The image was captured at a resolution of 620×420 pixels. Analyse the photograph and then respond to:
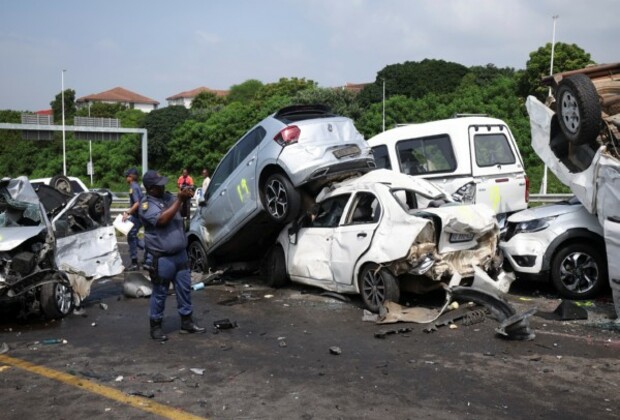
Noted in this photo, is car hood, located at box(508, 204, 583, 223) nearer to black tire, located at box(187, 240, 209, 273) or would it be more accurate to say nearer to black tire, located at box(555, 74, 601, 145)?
black tire, located at box(555, 74, 601, 145)

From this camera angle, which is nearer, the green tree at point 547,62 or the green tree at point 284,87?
the green tree at point 547,62

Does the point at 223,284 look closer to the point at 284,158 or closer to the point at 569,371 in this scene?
the point at 284,158

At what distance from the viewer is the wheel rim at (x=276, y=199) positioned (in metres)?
8.60

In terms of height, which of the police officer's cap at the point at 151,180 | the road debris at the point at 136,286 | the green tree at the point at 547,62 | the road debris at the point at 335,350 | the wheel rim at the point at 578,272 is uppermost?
the green tree at the point at 547,62

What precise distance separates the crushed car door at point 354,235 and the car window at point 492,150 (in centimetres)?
293

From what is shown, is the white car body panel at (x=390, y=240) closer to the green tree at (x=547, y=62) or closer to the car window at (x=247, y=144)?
the car window at (x=247, y=144)

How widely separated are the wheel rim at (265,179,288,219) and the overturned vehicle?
2302mm

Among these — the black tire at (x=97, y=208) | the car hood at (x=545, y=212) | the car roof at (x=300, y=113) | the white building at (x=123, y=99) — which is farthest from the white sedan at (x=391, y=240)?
the white building at (x=123, y=99)

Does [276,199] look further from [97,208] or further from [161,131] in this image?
[161,131]

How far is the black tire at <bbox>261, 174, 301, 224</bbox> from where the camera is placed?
27.9 feet

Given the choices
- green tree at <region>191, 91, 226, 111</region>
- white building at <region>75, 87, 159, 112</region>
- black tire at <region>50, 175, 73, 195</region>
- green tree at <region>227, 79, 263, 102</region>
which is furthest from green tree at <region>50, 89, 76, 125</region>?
black tire at <region>50, 175, 73, 195</region>

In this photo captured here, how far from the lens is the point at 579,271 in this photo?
8.04 meters

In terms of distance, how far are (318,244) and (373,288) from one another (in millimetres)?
1201

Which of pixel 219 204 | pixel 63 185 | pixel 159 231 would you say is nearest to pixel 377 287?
pixel 159 231
